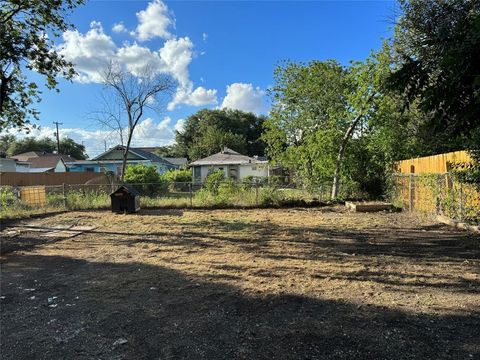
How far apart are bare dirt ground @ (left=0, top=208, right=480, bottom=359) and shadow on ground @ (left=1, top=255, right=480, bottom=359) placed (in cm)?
2

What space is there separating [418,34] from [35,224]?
1317 centimetres

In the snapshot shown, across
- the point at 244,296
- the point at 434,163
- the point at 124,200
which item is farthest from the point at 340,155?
the point at 244,296

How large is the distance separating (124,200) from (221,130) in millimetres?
45756

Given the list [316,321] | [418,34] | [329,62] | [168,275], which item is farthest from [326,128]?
[316,321]

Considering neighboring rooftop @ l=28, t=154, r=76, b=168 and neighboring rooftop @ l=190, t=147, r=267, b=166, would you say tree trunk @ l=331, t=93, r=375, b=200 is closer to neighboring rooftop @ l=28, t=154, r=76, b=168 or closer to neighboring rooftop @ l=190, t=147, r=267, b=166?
neighboring rooftop @ l=190, t=147, r=267, b=166

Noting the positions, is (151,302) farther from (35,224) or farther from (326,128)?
(326,128)

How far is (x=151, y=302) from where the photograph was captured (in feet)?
14.2

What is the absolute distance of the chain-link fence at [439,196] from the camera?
8.76 metres

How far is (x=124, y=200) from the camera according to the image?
43.2 feet

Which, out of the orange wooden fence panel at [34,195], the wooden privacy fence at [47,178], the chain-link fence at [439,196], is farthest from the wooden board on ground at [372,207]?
the wooden privacy fence at [47,178]

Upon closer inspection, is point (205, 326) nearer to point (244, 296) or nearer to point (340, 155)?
point (244, 296)

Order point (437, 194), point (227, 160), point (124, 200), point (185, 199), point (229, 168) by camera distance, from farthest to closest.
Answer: point (227, 160) < point (229, 168) < point (185, 199) < point (124, 200) < point (437, 194)

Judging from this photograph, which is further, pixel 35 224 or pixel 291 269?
pixel 35 224

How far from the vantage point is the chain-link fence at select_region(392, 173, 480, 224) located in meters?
8.76
